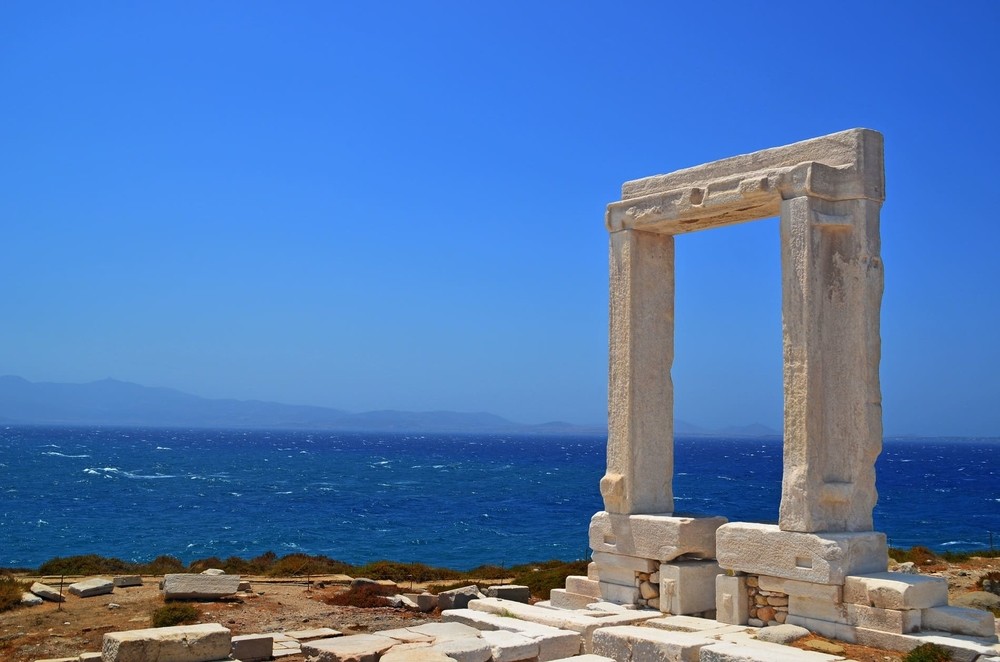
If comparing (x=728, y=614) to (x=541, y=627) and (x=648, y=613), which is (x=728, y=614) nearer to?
(x=648, y=613)

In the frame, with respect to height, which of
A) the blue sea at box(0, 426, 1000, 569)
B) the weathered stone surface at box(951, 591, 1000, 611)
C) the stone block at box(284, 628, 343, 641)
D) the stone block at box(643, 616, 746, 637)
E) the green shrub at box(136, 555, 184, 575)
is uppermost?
the stone block at box(643, 616, 746, 637)

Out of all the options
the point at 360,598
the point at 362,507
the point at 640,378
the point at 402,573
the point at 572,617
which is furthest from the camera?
the point at 362,507

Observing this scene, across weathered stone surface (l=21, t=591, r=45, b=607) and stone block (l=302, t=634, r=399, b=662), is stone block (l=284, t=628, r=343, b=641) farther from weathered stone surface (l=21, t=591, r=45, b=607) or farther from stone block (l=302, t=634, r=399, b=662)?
weathered stone surface (l=21, t=591, r=45, b=607)

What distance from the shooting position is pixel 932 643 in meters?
8.49

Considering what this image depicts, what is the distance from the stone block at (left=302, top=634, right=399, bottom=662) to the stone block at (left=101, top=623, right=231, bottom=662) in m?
0.88

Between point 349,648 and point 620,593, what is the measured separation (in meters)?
3.83

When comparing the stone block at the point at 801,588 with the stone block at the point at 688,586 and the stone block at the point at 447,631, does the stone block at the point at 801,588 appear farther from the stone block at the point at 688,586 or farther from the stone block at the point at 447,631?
the stone block at the point at 447,631

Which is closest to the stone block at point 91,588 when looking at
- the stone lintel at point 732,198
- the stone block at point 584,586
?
the stone block at point 584,586

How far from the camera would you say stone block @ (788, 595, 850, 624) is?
370 inches

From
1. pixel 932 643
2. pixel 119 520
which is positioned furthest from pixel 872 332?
pixel 119 520

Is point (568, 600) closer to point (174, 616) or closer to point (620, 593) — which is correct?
point (620, 593)

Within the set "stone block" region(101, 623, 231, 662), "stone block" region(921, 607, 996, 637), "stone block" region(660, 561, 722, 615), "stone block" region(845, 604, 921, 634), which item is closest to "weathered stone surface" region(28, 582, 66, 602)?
"stone block" region(101, 623, 231, 662)

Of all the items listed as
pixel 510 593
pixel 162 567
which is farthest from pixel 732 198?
pixel 162 567

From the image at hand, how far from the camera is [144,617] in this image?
13.1 m
